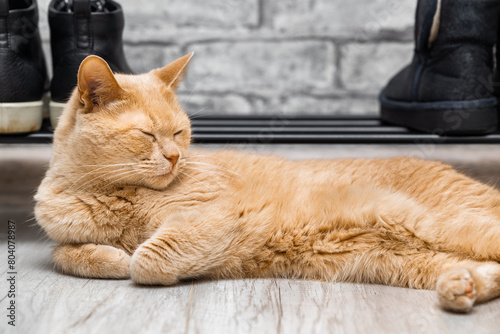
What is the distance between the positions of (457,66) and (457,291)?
87cm

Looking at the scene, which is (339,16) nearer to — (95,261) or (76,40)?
(76,40)

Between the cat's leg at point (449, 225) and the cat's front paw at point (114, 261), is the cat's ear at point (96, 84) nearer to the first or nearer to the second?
the cat's front paw at point (114, 261)

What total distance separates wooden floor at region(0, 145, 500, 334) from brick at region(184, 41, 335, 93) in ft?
3.79

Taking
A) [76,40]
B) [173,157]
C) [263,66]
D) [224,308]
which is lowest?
[224,308]

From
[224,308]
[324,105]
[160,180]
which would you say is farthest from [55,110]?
[324,105]

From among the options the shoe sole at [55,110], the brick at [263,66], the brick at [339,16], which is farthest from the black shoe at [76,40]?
the brick at [339,16]

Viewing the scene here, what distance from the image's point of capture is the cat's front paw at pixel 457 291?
1.13 m

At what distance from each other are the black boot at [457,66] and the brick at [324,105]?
0.60 metres

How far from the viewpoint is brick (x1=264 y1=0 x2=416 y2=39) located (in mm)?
2293

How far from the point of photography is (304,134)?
1853 millimetres

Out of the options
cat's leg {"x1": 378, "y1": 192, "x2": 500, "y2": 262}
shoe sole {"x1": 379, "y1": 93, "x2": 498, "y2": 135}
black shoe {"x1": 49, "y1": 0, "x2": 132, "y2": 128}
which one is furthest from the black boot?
black shoe {"x1": 49, "y1": 0, "x2": 132, "y2": 128}

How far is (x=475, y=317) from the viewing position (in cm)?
113

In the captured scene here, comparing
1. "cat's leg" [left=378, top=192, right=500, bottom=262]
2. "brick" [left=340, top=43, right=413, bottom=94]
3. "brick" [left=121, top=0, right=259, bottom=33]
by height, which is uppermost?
"brick" [left=121, top=0, right=259, bottom=33]

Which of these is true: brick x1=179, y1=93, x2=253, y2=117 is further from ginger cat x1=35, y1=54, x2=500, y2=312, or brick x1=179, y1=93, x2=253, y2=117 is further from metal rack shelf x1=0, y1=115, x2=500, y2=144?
ginger cat x1=35, y1=54, x2=500, y2=312
